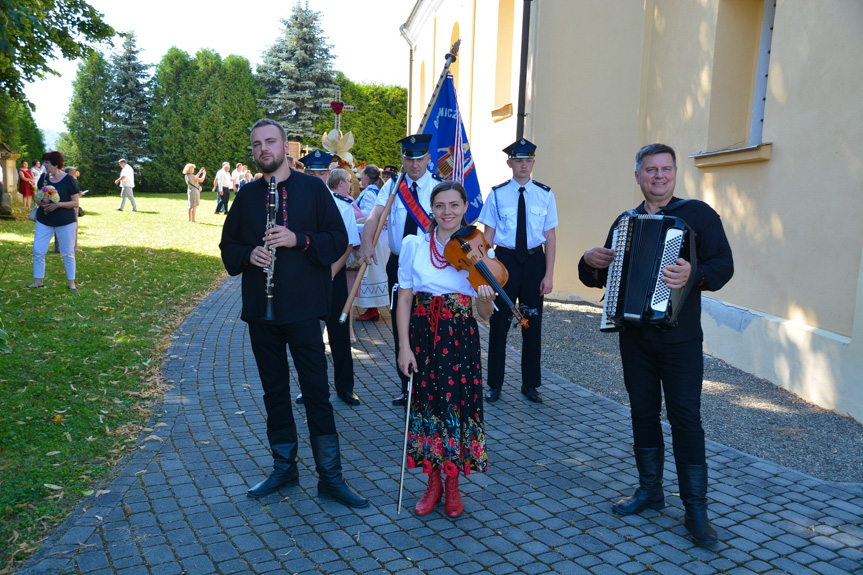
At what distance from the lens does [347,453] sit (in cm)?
502

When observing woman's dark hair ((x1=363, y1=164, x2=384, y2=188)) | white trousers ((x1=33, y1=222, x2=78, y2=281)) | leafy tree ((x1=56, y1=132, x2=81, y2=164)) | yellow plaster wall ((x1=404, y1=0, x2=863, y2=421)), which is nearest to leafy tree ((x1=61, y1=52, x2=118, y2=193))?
leafy tree ((x1=56, y1=132, x2=81, y2=164))

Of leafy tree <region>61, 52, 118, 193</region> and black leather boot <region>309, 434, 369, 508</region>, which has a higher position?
leafy tree <region>61, 52, 118, 193</region>

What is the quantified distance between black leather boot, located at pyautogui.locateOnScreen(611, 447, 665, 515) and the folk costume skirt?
0.92 meters

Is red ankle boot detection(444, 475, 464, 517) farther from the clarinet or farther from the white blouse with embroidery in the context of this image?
the clarinet

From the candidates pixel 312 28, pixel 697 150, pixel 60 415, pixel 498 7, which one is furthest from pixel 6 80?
pixel 312 28

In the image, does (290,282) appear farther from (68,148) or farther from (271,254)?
(68,148)

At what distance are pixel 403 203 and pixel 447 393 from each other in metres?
2.41

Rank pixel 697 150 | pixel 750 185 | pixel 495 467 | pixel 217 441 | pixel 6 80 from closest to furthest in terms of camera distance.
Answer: pixel 495 467 → pixel 217 441 → pixel 750 185 → pixel 697 150 → pixel 6 80

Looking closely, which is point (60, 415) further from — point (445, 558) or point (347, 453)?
point (445, 558)

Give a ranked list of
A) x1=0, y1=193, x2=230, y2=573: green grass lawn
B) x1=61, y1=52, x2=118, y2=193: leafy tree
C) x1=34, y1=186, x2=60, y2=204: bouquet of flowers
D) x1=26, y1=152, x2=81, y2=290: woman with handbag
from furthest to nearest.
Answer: x1=61, y1=52, x2=118, y2=193: leafy tree → x1=26, y1=152, x2=81, y2=290: woman with handbag → x1=34, y1=186, x2=60, y2=204: bouquet of flowers → x1=0, y1=193, x2=230, y2=573: green grass lawn

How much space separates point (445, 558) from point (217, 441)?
2.36 metres

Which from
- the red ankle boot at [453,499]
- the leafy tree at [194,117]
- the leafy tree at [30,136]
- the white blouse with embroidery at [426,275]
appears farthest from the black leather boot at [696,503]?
the leafy tree at [194,117]

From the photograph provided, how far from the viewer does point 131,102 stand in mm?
39625

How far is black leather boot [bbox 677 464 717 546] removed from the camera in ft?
12.2
